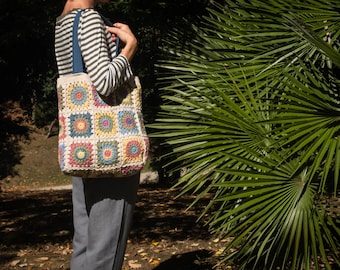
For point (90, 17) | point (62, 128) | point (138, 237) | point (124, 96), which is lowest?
point (138, 237)

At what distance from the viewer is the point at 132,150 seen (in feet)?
7.44

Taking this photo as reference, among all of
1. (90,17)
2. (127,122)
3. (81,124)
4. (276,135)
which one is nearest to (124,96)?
A: (127,122)

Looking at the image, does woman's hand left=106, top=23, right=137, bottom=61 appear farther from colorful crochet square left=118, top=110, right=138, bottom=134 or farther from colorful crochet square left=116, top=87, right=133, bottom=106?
colorful crochet square left=118, top=110, right=138, bottom=134

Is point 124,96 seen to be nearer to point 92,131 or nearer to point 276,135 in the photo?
point 92,131

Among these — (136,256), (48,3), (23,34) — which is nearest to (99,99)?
(136,256)

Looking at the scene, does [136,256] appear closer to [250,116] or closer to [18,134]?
[250,116]

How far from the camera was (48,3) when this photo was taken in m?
7.91

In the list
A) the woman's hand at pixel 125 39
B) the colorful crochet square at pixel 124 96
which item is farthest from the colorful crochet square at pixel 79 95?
the woman's hand at pixel 125 39

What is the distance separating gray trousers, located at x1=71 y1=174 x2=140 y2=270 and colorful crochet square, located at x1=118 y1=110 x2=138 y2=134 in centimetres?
21

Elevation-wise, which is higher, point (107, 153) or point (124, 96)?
point (124, 96)

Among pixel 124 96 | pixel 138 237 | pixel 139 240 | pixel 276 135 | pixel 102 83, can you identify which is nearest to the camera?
pixel 102 83

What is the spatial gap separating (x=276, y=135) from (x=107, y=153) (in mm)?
750

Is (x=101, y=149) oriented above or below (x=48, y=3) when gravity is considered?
below

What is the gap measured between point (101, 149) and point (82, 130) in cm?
11
